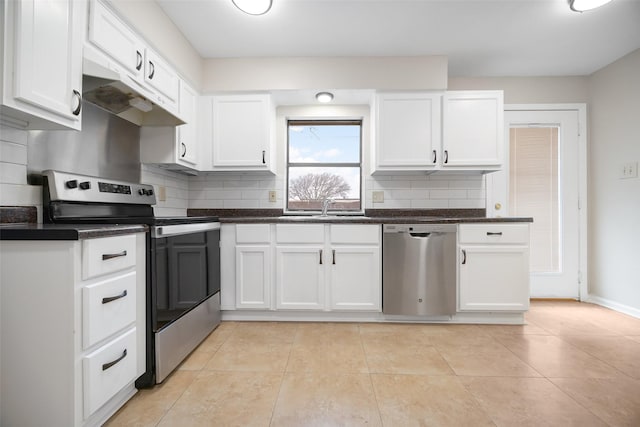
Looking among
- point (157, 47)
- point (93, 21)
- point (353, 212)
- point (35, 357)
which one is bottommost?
point (35, 357)

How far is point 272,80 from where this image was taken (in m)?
2.95

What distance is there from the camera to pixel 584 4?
2.16 metres

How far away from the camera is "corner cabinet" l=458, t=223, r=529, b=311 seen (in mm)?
2588

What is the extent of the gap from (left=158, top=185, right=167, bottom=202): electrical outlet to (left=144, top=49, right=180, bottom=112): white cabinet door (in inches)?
27.9

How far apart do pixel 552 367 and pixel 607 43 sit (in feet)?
9.21

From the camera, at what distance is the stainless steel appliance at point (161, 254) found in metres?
1.63

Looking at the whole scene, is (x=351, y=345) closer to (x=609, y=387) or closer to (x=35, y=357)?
(x=609, y=387)

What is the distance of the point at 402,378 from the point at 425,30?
8.35 feet

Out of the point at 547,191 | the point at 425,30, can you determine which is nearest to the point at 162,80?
the point at 425,30

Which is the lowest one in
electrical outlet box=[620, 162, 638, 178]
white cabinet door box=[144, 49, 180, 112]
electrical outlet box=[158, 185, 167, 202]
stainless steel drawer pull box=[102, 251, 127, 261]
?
stainless steel drawer pull box=[102, 251, 127, 261]

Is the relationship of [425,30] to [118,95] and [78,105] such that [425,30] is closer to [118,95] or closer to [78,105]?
[118,95]

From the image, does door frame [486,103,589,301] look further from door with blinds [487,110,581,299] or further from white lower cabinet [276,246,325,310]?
Answer: white lower cabinet [276,246,325,310]

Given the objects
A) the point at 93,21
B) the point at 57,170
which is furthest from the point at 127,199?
the point at 93,21

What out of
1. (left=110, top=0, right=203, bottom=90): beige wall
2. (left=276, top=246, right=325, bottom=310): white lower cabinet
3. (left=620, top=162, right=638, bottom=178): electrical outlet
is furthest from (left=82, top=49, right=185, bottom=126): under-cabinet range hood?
(left=620, top=162, right=638, bottom=178): electrical outlet
